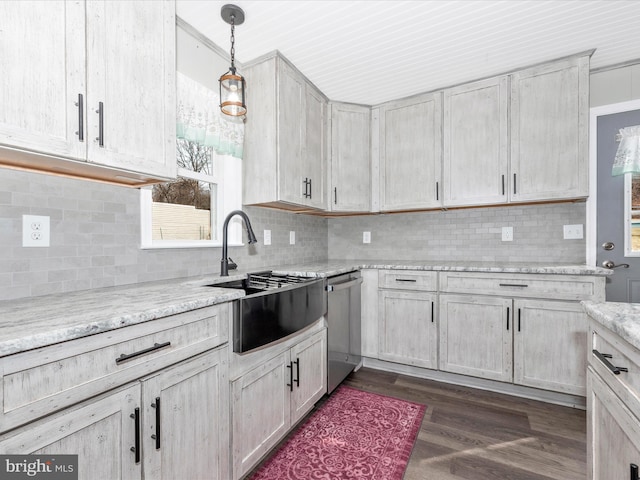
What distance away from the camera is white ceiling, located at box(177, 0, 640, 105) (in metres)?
1.83

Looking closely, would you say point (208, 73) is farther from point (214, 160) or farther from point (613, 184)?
point (613, 184)

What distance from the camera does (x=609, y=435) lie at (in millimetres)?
943

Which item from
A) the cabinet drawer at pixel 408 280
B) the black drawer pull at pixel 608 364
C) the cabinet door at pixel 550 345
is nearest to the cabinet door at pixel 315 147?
the cabinet drawer at pixel 408 280

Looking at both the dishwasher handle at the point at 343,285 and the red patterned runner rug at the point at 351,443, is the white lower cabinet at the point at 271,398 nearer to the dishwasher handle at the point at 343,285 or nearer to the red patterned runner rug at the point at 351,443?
the red patterned runner rug at the point at 351,443

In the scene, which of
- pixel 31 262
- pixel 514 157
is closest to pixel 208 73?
pixel 31 262

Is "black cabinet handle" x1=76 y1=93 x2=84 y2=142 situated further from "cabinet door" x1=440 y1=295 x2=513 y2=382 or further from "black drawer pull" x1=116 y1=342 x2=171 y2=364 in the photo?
"cabinet door" x1=440 y1=295 x2=513 y2=382

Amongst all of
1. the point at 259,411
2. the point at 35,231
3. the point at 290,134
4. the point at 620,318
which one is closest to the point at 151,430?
the point at 259,411

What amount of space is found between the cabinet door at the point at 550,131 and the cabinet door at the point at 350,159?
4.15 feet

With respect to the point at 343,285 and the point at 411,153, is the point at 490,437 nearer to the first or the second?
the point at 343,285

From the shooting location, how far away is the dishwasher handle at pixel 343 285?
2203 mm

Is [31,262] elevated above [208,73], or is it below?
below

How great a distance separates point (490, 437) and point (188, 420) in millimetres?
1730

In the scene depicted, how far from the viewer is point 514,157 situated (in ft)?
8.15

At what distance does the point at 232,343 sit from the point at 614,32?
10.2 feet
